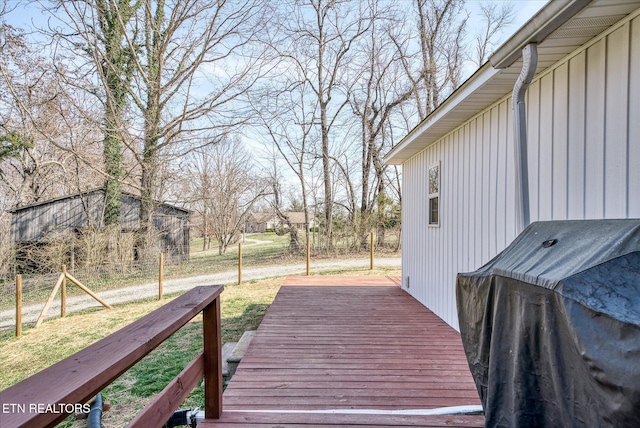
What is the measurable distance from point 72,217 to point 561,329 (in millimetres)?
14663

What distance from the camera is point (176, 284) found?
8.33 metres

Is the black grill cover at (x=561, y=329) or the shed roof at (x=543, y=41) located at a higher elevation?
the shed roof at (x=543, y=41)

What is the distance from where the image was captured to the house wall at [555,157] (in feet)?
5.48

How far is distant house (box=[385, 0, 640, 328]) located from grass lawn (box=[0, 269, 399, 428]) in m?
3.07

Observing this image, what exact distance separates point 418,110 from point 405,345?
41.3 ft

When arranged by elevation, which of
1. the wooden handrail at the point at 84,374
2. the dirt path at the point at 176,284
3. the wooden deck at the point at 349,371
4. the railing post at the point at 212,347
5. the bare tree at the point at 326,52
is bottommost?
the dirt path at the point at 176,284

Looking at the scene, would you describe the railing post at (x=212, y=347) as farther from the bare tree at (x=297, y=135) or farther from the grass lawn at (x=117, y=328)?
the bare tree at (x=297, y=135)

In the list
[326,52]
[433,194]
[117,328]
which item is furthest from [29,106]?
[433,194]

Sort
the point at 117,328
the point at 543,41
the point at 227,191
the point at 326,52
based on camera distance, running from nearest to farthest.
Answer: the point at 543,41, the point at 117,328, the point at 326,52, the point at 227,191

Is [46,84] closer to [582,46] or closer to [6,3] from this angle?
[6,3]

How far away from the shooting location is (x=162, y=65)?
385 inches

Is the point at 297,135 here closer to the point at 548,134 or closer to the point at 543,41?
the point at 548,134

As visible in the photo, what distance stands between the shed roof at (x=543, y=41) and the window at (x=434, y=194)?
120cm

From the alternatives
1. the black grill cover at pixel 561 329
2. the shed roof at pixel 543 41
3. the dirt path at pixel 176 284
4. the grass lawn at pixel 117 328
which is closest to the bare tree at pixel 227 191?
the dirt path at pixel 176 284
